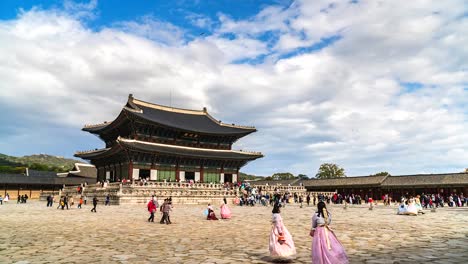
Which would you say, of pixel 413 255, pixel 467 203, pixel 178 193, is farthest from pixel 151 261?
pixel 467 203

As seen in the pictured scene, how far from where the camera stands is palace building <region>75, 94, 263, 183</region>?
46812 millimetres

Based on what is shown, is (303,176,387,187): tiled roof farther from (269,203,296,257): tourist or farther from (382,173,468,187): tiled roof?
(269,203,296,257): tourist

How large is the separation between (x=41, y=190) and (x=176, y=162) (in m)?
26.0

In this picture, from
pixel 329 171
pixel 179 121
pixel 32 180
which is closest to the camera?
pixel 179 121

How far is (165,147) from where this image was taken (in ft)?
163

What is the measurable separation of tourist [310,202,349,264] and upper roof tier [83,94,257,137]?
42.3 m

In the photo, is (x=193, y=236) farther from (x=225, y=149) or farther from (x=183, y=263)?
(x=225, y=149)

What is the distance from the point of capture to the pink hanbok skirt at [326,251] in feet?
24.9

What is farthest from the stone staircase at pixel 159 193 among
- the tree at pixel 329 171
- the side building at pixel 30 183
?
the tree at pixel 329 171

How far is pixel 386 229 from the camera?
629 inches

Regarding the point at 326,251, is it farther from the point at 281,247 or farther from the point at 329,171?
the point at 329,171

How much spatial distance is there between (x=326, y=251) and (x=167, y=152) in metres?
40.8

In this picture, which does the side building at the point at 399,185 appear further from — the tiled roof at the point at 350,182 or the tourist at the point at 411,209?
the tourist at the point at 411,209

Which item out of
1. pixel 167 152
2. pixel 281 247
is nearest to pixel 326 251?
pixel 281 247
